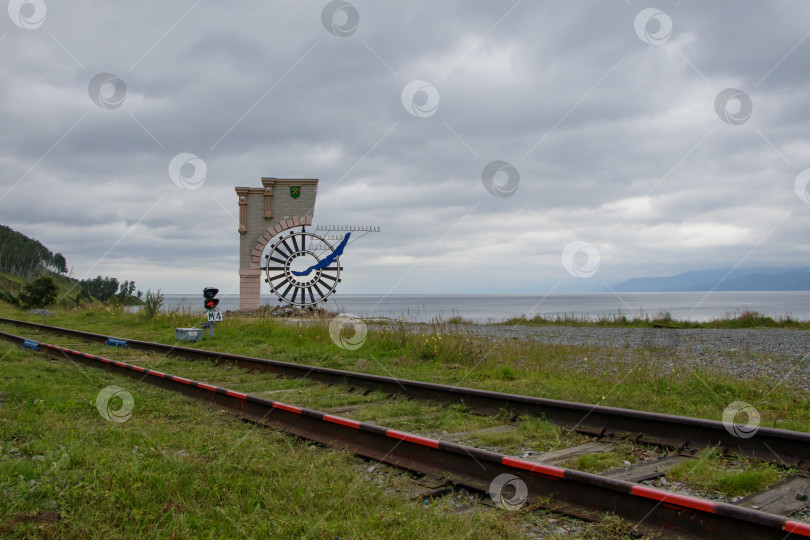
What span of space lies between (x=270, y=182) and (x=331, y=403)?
829 inches

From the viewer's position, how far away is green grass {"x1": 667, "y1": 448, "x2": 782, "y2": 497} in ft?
14.9

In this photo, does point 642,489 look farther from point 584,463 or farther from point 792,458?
point 792,458

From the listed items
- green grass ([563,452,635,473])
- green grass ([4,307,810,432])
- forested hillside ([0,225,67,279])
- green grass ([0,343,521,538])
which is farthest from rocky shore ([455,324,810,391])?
forested hillside ([0,225,67,279])

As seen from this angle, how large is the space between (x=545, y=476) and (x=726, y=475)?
58.6 inches

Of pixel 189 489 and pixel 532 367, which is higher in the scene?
pixel 532 367

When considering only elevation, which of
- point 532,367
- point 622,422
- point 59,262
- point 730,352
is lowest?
point 622,422

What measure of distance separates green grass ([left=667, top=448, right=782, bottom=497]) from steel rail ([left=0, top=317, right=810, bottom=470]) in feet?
1.00

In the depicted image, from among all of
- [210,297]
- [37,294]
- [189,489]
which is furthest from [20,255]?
[189,489]

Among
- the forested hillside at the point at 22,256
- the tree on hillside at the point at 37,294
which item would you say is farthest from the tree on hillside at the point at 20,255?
the tree on hillside at the point at 37,294

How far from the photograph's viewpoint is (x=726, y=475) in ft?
15.4

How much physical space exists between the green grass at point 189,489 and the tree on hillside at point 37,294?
114ft

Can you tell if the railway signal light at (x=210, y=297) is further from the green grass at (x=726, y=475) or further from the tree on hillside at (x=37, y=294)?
the tree on hillside at (x=37, y=294)

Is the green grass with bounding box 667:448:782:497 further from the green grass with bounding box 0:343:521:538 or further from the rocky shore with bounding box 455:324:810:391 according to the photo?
the rocky shore with bounding box 455:324:810:391

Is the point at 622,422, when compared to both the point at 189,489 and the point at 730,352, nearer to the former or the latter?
the point at 189,489
